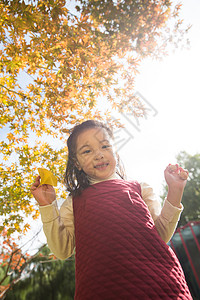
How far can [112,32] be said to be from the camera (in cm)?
261

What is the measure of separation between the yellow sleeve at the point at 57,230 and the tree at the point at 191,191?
816 inches

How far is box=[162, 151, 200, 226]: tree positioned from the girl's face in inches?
812

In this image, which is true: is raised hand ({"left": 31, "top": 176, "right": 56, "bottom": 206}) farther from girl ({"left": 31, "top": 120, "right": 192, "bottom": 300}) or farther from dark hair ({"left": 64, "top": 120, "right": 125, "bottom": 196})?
dark hair ({"left": 64, "top": 120, "right": 125, "bottom": 196})

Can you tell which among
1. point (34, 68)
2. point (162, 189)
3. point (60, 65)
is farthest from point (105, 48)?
point (162, 189)

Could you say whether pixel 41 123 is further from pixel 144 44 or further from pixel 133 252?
pixel 133 252

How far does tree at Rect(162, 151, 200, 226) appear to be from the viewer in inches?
743

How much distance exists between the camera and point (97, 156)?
1.37 m

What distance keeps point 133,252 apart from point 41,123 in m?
2.71

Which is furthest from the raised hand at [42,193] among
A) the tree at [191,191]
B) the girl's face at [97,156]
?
the tree at [191,191]

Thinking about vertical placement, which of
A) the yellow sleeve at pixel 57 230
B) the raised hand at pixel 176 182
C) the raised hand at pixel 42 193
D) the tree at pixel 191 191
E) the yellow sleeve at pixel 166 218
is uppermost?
the raised hand at pixel 42 193

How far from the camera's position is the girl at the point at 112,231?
814 mm

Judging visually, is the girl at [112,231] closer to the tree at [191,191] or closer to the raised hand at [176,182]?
the raised hand at [176,182]

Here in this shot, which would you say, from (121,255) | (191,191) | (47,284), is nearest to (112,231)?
(121,255)

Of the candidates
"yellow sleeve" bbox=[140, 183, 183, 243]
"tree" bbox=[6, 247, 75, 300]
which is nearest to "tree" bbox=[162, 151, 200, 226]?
"tree" bbox=[6, 247, 75, 300]
